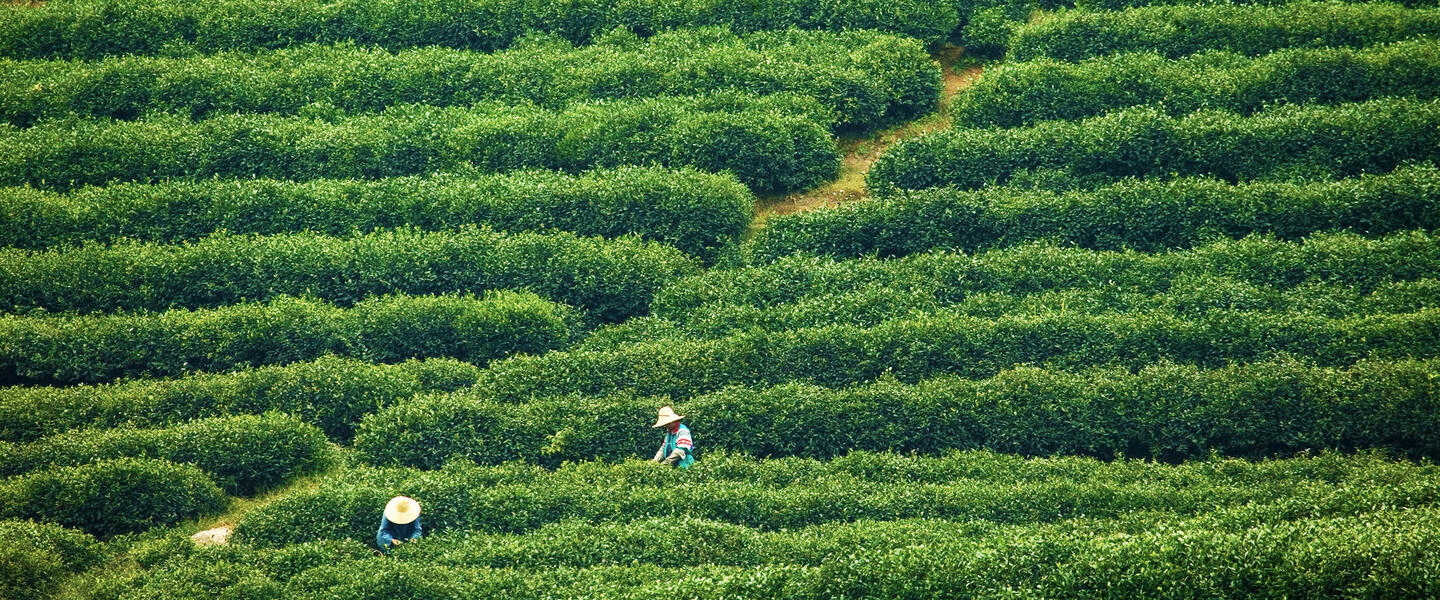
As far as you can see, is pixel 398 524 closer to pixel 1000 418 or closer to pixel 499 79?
pixel 1000 418

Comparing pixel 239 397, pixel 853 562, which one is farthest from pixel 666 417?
pixel 239 397

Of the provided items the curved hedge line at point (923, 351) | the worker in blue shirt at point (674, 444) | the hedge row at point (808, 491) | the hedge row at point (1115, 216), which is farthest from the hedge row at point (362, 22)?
the hedge row at point (808, 491)

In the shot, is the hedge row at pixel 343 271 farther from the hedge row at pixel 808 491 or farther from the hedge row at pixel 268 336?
the hedge row at pixel 808 491

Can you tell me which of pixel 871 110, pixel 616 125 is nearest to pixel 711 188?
pixel 616 125

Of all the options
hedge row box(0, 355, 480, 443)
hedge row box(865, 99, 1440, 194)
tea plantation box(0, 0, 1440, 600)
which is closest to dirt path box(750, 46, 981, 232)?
tea plantation box(0, 0, 1440, 600)

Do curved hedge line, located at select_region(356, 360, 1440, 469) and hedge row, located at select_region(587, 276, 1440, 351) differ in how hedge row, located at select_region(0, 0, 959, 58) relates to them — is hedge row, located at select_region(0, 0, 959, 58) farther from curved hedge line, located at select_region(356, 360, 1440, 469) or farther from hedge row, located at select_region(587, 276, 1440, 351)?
curved hedge line, located at select_region(356, 360, 1440, 469)
